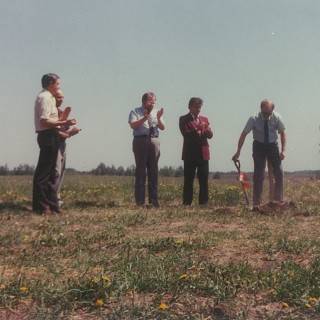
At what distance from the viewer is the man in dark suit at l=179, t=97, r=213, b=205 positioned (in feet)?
32.0

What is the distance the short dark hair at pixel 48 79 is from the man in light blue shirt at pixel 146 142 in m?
1.74

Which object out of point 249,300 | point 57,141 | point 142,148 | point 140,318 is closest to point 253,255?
point 249,300

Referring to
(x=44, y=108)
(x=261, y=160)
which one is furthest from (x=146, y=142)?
(x=44, y=108)

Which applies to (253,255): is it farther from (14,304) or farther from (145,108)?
(145,108)

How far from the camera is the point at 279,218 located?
24.2 feet

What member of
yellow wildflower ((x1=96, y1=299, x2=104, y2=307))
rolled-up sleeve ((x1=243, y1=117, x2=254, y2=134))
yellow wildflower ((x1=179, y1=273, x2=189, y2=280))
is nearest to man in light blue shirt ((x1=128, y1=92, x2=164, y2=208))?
rolled-up sleeve ((x1=243, y1=117, x2=254, y2=134))

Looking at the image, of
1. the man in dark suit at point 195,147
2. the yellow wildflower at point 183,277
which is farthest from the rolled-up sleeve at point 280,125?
the yellow wildflower at point 183,277

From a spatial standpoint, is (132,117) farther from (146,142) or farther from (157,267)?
(157,267)

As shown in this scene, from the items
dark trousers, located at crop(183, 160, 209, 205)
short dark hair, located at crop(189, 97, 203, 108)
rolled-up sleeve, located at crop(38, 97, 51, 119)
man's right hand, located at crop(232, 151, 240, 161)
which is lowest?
dark trousers, located at crop(183, 160, 209, 205)

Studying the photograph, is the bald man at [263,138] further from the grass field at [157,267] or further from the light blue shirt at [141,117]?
the grass field at [157,267]

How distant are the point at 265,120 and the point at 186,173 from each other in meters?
1.61

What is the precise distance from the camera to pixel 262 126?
9.84m

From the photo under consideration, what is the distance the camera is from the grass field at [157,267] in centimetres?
337

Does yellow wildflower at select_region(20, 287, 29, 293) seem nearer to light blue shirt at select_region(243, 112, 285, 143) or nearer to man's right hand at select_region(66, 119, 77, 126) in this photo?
man's right hand at select_region(66, 119, 77, 126)
